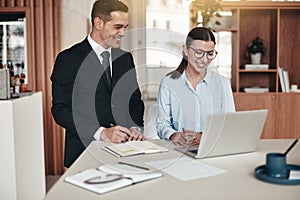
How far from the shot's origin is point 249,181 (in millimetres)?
1544

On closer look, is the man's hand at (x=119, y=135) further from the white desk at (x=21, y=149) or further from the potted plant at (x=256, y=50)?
the potted plant at (x=256, y=50)

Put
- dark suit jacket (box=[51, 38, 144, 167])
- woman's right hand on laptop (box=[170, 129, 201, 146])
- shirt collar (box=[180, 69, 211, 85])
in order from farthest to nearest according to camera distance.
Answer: shirt collar (box=[180, 69, 211, 85]) < dark suit jacket (box=[51, 38, 144, 167]) < woman's right hand on laptop (box=[170, 129, 201, 146])

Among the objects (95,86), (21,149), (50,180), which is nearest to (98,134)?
(95,86)

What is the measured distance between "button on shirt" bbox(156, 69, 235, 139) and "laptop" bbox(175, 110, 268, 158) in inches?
16.7

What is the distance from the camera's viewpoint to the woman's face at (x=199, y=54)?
246cm

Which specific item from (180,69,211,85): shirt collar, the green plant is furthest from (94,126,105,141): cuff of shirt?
the green plant

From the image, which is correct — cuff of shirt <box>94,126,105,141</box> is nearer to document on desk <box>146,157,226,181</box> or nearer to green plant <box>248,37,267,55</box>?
document on desk <box>146,157,226,181</box>

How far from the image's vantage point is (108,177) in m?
1.53

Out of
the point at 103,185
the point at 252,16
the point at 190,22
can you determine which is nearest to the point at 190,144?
the point at 103,185

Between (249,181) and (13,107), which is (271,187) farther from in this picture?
(13,107)

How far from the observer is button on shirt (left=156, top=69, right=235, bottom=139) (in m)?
2.42

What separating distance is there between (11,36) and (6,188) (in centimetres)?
223

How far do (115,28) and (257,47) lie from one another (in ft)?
8.76

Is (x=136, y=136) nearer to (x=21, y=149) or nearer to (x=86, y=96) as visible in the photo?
(x=86, y=96)
